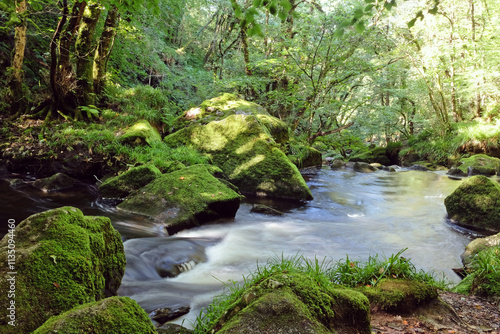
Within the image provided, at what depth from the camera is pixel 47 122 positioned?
29.9ft

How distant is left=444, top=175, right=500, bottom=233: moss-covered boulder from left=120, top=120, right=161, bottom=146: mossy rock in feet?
26.7

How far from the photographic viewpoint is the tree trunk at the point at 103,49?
32.2 feet

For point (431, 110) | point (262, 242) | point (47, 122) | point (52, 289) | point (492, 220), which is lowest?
point (262, 242)

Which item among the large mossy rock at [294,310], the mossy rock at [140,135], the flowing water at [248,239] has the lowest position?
the flowing water at [248,239]

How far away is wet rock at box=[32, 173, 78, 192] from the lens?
23.7ft

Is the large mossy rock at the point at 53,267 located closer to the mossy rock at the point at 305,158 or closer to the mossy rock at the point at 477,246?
the mossy rock at the point at 477,246

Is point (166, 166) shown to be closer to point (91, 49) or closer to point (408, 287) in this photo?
point (91, 49)

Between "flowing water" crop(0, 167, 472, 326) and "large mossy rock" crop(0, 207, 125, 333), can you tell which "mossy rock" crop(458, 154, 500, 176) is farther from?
"large mossy rock" crop(0, 207, 125, 333)

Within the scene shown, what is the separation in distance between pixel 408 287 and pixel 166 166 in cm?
633

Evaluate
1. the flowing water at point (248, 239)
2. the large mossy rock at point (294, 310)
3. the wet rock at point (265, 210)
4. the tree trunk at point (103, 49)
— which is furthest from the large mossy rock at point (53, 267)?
the tree trunk at point (103, 49)

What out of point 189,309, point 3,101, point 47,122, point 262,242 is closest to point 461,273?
point 262,242

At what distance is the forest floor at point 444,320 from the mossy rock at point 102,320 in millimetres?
1833

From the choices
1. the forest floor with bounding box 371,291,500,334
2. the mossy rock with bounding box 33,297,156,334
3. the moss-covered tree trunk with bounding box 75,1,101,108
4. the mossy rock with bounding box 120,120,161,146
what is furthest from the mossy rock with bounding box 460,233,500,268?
the moss-covered tree trunk with bounding box 75,1,101,108

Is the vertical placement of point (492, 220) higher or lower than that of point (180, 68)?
lower
